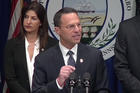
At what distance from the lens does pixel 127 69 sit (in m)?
3.16

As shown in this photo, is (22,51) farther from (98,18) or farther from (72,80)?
(72,80)

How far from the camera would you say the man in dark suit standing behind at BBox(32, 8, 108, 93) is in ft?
9.67

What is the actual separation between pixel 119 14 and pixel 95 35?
0.38m

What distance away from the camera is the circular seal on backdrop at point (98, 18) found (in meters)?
4.65

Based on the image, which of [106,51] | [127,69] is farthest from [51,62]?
[106,51]

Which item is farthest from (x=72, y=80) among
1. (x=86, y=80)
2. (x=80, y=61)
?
(x=80, y=61)

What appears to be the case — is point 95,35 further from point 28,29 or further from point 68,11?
point 68,11

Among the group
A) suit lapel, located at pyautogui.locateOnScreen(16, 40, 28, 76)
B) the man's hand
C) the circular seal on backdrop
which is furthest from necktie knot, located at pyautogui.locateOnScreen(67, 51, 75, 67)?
the circular seal on backdrop

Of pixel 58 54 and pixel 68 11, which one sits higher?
pixel 68 11

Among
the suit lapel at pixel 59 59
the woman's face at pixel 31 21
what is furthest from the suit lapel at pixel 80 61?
the woman's face at pixel 31 21

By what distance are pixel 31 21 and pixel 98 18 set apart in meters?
1.05

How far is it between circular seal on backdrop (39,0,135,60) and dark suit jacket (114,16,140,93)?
1419mm

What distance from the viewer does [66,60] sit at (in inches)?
121

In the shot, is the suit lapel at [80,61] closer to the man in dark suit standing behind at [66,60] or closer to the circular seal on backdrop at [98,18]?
the man in dark suit standing behind at [66,60]
